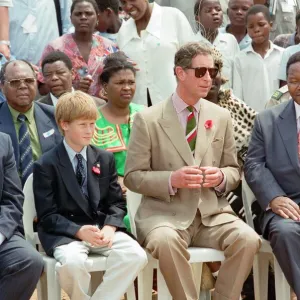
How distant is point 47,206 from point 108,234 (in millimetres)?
451

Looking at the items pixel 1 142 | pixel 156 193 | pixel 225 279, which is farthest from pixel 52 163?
pixel 225 279

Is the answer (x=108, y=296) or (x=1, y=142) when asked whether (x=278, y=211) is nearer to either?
(x=108, y=296)

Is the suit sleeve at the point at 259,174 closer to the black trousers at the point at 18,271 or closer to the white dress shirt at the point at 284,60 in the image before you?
the black trousers at the point at 18,271

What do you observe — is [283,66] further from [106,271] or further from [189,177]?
[106,271]

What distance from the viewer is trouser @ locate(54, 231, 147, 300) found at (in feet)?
17.7

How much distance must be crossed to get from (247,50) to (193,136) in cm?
277

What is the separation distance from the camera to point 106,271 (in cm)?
550

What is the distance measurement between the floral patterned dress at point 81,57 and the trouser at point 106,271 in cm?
257

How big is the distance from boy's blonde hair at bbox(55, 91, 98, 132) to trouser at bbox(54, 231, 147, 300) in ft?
2.84

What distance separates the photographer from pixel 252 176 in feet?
20.0

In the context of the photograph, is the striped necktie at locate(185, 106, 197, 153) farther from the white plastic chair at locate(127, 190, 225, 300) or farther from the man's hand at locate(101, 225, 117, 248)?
the man's hand at locate(101, 225, 117, 248)

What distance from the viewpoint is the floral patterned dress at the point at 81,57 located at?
7852mm

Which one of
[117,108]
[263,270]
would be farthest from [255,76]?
[263,270]

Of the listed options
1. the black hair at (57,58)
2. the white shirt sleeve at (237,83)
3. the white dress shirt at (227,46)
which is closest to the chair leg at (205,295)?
the black hair at (57,58)
